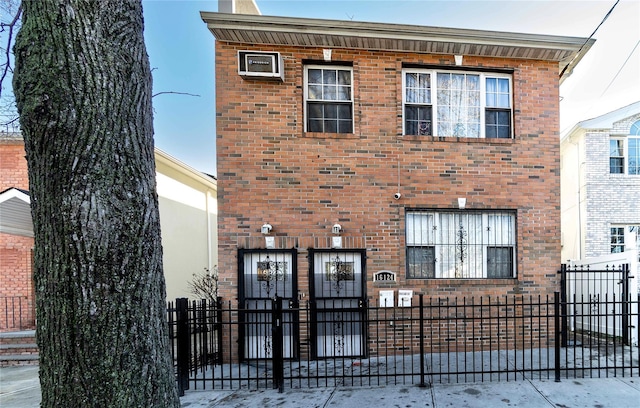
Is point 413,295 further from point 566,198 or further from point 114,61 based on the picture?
point 566,198

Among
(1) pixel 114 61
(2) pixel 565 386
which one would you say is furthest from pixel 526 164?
(1) pixel 114 61

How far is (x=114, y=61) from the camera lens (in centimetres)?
210

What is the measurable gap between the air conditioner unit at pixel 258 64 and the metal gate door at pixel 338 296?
3.49 m

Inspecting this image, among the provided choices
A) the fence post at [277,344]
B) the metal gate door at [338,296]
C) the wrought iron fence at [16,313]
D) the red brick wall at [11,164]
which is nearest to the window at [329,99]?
the metal gate door at [338,296]

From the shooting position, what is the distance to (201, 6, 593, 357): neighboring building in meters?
6.04

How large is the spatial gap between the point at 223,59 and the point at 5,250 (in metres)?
7.63

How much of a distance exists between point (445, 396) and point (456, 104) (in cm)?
540

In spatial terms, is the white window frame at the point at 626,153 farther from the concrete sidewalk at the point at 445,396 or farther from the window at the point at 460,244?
the concrete sidewalk at the point at 445,396

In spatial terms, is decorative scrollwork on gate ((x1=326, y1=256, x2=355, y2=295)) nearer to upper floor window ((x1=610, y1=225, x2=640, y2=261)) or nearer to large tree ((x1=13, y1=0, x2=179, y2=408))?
large tree ((x1=13, y1=0, x2=179, y2=408))

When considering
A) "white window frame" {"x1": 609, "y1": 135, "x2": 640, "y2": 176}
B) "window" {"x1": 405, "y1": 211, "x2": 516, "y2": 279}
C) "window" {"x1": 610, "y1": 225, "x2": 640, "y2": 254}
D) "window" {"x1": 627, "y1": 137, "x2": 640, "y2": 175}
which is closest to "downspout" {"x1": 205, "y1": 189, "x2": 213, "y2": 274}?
"window" {"x1": 405, "y1": 211, "x2": 516, "y2": 279}

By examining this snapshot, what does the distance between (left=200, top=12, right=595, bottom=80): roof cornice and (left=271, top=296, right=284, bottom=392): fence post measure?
4.82 metres

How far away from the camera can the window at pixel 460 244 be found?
6.37 meters

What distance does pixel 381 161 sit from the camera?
6289mm

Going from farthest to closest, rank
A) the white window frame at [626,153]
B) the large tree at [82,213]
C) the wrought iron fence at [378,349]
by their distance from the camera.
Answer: the white window frame at [626,153], the wrought iron fence at [378,349], the large tree at [82,213]
